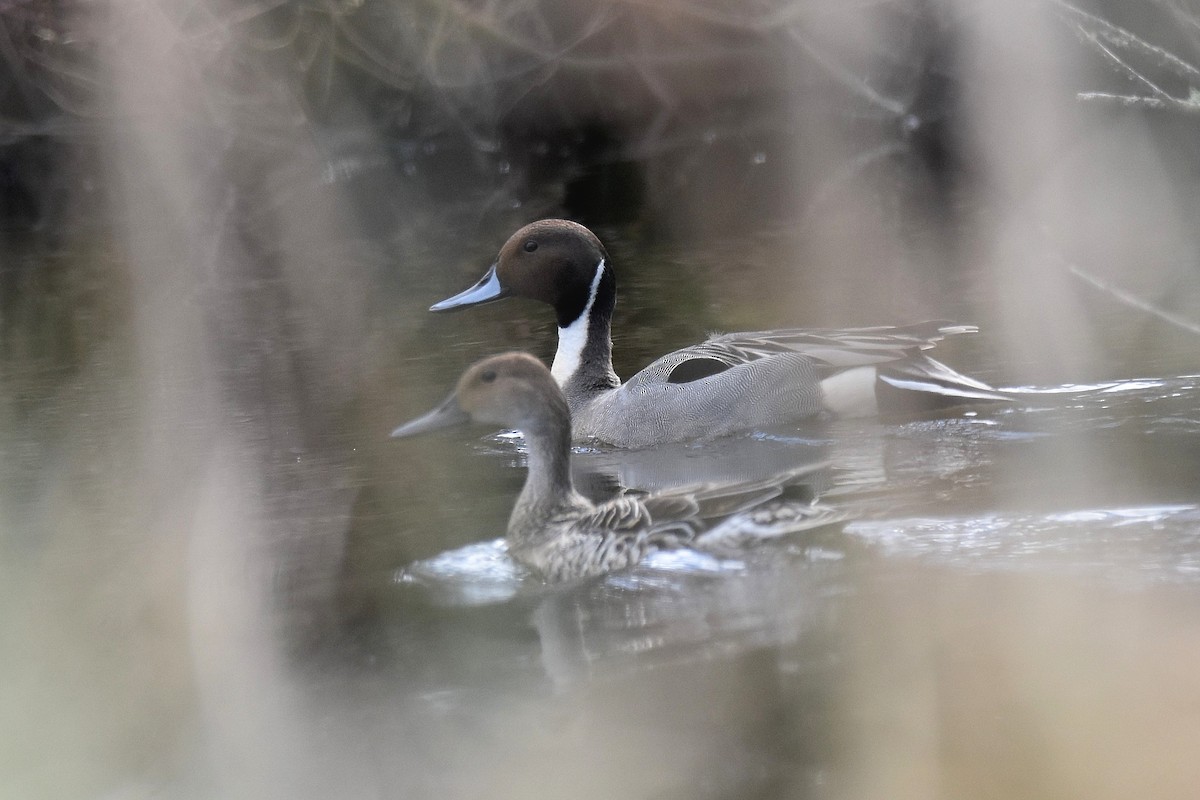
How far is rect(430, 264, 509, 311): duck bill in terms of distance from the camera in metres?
6.95

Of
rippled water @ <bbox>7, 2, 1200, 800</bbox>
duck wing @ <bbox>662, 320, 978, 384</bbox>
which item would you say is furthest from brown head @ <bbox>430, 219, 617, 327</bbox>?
duck wing @ <bbox>662, 320, 978, 384</bbox>

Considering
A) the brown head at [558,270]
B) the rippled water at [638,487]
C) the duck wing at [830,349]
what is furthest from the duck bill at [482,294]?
the duck wing at [830,349]

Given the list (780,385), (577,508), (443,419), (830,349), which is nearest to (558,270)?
(780,385)

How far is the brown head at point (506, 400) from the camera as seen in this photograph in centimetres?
500

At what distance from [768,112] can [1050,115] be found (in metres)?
5.10

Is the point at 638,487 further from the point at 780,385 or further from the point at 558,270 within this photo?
the point at 558,270

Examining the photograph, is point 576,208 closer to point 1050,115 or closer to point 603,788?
point 1050,115

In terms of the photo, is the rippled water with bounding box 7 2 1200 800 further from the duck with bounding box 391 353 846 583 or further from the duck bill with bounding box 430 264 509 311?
the duck bill with bounding box 430 264 509 311

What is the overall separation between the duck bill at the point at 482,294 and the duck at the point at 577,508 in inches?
76.1

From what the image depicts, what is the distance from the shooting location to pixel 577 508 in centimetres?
488

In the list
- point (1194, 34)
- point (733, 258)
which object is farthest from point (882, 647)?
point (733, 258)

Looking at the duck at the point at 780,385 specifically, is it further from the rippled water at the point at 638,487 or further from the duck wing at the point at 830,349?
the rippled water at the point at 638,487

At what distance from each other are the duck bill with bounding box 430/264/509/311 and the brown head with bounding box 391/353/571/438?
1918 mm

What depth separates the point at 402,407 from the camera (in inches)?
267
